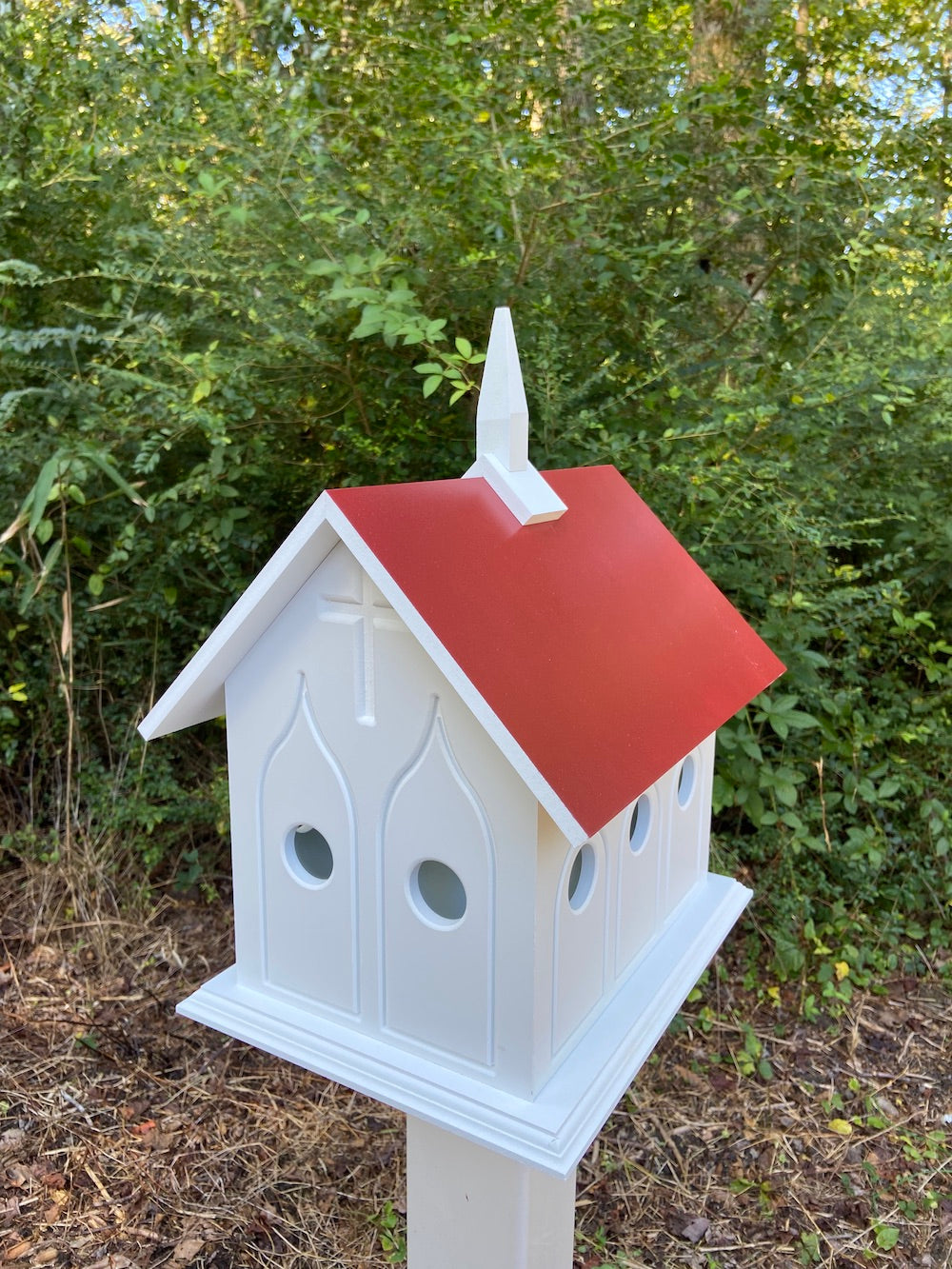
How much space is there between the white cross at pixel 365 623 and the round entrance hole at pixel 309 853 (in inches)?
9.1

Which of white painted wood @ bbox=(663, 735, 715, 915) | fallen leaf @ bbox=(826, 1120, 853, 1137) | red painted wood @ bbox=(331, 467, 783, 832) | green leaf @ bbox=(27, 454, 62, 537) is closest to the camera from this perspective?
red painted wood @ bbox=(331, 467, 783, 832)

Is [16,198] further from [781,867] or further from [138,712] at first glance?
[781,867]

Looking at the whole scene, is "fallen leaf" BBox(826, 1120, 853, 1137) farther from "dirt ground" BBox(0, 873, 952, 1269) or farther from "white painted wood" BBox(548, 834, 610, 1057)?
"white painted wood" BBox(548, 834, 610, 1057)

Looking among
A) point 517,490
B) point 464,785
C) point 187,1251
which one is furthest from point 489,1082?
point 187,1251

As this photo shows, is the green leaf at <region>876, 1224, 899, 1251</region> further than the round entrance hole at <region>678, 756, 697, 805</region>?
Yes

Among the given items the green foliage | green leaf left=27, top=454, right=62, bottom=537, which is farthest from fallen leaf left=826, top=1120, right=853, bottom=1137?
green leaf left=27, top=454, right=62, bottom=537

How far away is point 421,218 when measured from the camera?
1914 mm

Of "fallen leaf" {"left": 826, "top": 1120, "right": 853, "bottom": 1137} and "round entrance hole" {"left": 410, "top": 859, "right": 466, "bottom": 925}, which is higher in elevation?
"round entrance hole" {"left": 410, "top": 859, "right": 466, "bottom": 925}

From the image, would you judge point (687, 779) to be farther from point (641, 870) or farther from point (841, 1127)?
point (841, 1127)

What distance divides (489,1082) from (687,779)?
1.89 feet

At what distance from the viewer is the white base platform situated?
926 mm

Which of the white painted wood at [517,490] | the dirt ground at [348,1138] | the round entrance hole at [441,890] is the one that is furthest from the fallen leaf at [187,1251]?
the white painted wood at [517,490]

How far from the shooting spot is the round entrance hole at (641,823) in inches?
47.1

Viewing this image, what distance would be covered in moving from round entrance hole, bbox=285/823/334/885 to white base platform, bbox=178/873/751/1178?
0.17m
